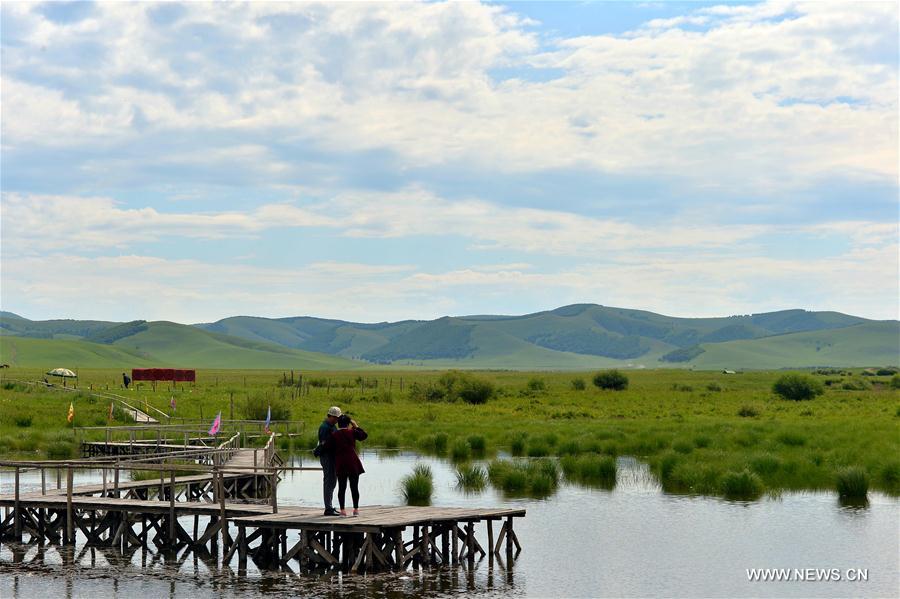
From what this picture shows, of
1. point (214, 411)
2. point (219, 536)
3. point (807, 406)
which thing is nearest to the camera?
point (219, 536)

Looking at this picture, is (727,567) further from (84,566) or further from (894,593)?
(84,566)

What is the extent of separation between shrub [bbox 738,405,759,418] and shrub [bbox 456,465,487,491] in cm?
3614

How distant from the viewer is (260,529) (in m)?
25.5

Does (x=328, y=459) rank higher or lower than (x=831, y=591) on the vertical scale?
higher

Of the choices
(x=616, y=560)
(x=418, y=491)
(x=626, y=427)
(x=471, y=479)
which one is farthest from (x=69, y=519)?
(x=626, y=427)

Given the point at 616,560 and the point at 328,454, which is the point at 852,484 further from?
the point at 328,454

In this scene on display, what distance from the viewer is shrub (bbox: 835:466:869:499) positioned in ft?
→ 111

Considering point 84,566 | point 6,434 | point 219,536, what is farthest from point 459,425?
point 84,566

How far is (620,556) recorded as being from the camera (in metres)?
25.4

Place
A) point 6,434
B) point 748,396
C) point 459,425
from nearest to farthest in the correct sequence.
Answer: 1. point 6,434
2. point 459,425
3. point 748,396

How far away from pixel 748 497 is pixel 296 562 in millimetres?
15345

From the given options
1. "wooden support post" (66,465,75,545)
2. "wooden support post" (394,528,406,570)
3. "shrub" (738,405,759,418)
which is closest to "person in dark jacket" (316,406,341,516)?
"wooden support post" (394,528,406,570)

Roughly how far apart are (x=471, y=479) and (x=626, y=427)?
23.2 meters

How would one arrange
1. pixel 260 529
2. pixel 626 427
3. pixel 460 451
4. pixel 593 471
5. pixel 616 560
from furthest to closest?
1. pixel 626 427
2. pixel 460 451
3. pixel 593 471
4. pixel 260 529
5. pixel 616 560
